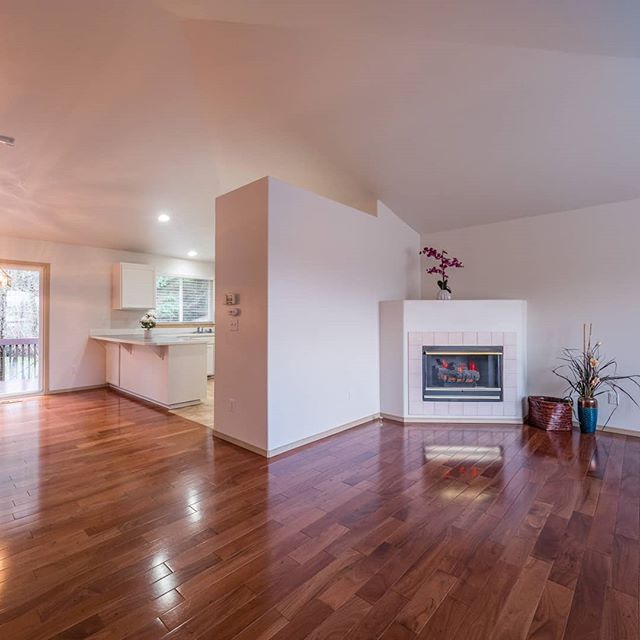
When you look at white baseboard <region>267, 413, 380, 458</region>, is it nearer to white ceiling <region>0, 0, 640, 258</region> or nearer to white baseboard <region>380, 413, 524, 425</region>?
white baseboard <region>380, 413, 524, 425</region>

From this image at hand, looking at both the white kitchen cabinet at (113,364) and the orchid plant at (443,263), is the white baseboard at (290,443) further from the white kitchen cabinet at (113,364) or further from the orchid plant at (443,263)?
the white kitchen cabinet at (113,364)

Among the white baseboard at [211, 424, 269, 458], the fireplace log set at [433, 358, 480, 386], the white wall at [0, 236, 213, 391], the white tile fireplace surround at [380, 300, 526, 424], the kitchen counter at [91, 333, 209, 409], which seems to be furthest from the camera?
the white wall at [0, 236, 213, 391]

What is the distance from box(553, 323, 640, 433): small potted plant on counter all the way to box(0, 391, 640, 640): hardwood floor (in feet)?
1.64

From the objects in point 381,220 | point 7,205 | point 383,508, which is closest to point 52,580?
point 383,508

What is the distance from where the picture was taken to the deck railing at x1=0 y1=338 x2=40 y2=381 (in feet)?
18.2

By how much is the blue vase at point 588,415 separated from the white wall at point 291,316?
225 cm

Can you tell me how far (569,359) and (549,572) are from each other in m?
3.20

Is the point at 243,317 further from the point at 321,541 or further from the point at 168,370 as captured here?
the point at 321,541

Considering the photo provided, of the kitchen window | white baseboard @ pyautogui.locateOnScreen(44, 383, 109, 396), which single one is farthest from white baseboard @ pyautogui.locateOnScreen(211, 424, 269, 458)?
the kitchen window

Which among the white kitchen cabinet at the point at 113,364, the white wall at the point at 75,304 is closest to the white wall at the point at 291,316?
the white kitchen cabinet at the point at 113,364

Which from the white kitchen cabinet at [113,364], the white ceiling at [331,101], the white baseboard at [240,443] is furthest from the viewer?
the white kitchen cabinet at [113,364]

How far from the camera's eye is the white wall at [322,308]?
3350 mm

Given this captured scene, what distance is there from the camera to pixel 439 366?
438 centimetres

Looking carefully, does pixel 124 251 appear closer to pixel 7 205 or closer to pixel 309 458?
pixel 7 205
